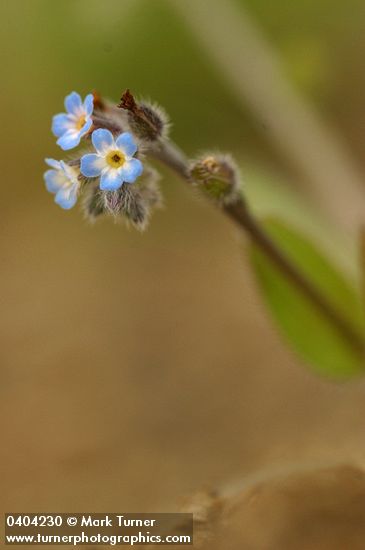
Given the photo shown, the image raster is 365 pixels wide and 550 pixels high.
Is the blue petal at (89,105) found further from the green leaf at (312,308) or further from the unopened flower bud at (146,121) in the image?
the green leaf at (312,308)

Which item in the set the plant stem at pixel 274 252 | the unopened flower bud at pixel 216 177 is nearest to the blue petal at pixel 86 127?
the plant stem at pixel 274 252

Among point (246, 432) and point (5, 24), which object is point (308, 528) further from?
point (5, 24)

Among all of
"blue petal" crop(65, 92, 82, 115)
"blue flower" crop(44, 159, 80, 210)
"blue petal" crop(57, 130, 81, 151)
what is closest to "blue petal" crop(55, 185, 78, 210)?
"blue flower" crop(44, 159, 80, 210)

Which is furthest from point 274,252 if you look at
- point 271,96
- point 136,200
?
point 271,96

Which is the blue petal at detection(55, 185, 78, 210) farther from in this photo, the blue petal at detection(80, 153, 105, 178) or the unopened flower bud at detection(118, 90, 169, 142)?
the unopened flower bud at detection(118, 90, 169, 142)

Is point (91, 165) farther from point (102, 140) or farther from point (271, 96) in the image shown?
point (271, 96)
